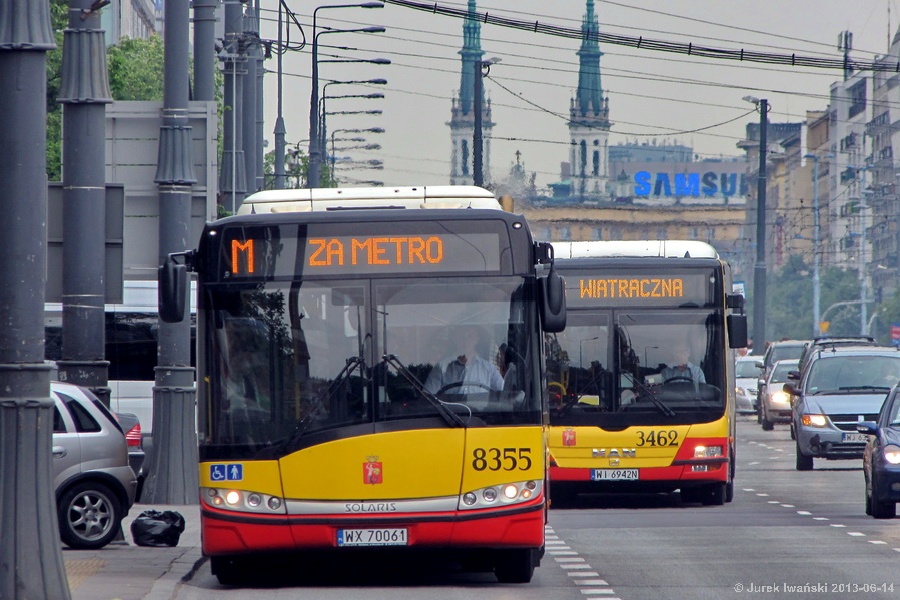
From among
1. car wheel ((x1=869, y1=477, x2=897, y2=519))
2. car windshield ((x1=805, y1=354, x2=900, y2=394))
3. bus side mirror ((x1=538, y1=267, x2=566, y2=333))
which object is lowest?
car wheel ((x1=869, y1=477, x2=897, y2=519))

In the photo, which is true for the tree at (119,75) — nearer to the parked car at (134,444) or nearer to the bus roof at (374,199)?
the parked car at (134,444)

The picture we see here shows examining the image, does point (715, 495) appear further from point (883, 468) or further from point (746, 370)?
point (746, 370)

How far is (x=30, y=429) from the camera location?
33.5 feet

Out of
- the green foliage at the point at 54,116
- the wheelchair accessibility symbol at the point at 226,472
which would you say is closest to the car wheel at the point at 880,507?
the wheelchair accessibility symbol at the point at 226,472

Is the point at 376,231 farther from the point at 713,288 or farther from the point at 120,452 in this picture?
the point at 713,288

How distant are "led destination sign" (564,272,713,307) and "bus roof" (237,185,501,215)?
7412mm

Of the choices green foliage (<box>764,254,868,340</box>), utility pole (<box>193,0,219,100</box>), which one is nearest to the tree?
utility pole (<box>193,0,219,100</box>)

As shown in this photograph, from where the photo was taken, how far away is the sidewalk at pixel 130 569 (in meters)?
12.0

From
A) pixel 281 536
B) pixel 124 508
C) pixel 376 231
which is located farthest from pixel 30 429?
pixel 124 508

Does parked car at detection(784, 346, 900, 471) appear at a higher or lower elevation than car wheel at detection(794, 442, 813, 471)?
higher

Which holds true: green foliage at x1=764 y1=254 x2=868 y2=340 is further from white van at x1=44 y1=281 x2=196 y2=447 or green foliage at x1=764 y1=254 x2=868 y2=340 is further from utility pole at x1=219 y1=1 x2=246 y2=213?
utility pole at x1=219 y1=1 x2=246 y2=213

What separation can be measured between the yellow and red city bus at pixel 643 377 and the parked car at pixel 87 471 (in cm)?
596

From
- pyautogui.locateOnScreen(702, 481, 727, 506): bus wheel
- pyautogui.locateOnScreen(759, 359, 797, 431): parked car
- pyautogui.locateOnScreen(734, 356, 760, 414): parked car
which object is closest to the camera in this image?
pyautogui.locateOnScreen(702, 481, 727, 506): bus wheel

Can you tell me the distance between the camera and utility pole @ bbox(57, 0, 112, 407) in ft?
55.3
